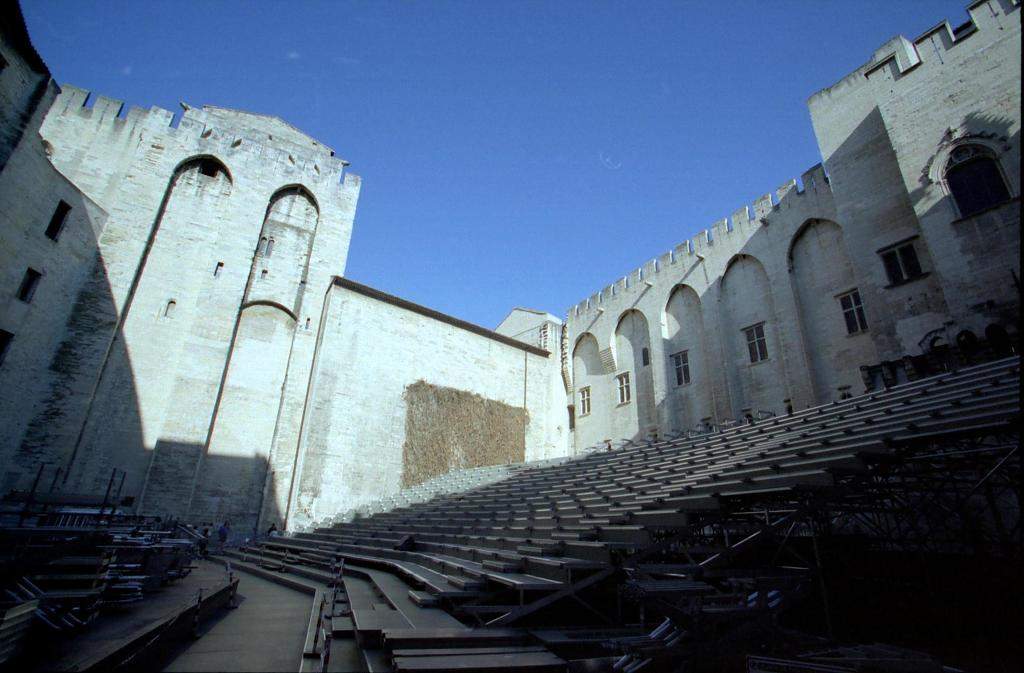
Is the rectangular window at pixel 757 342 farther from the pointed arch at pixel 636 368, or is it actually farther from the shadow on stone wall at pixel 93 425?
the shadow on stone wall at pixel 93 425

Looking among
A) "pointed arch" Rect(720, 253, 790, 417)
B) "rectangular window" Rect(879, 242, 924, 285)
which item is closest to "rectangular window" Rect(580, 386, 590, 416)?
"pointed arch" Rect(720, 253, 790, 417)

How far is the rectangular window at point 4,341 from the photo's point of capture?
13.2 metres

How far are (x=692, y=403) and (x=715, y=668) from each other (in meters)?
14.5

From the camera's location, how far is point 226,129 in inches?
816

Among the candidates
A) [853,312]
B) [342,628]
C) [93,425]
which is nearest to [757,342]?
[853,312]

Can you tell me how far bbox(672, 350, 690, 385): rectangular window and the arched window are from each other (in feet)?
32.7

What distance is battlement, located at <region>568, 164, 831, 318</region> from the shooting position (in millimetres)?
16109

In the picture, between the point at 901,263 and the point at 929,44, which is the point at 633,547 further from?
the point at 929,44

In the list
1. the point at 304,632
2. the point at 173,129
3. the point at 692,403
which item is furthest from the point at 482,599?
Answer: the point at 173,129

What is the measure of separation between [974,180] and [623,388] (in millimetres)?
14028

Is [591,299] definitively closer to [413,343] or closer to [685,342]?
[685,342]

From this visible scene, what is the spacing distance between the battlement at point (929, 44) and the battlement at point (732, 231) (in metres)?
3.01

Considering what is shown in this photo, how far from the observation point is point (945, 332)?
10.7 m

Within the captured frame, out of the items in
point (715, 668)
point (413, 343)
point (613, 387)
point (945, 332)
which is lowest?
point (715, 668)
